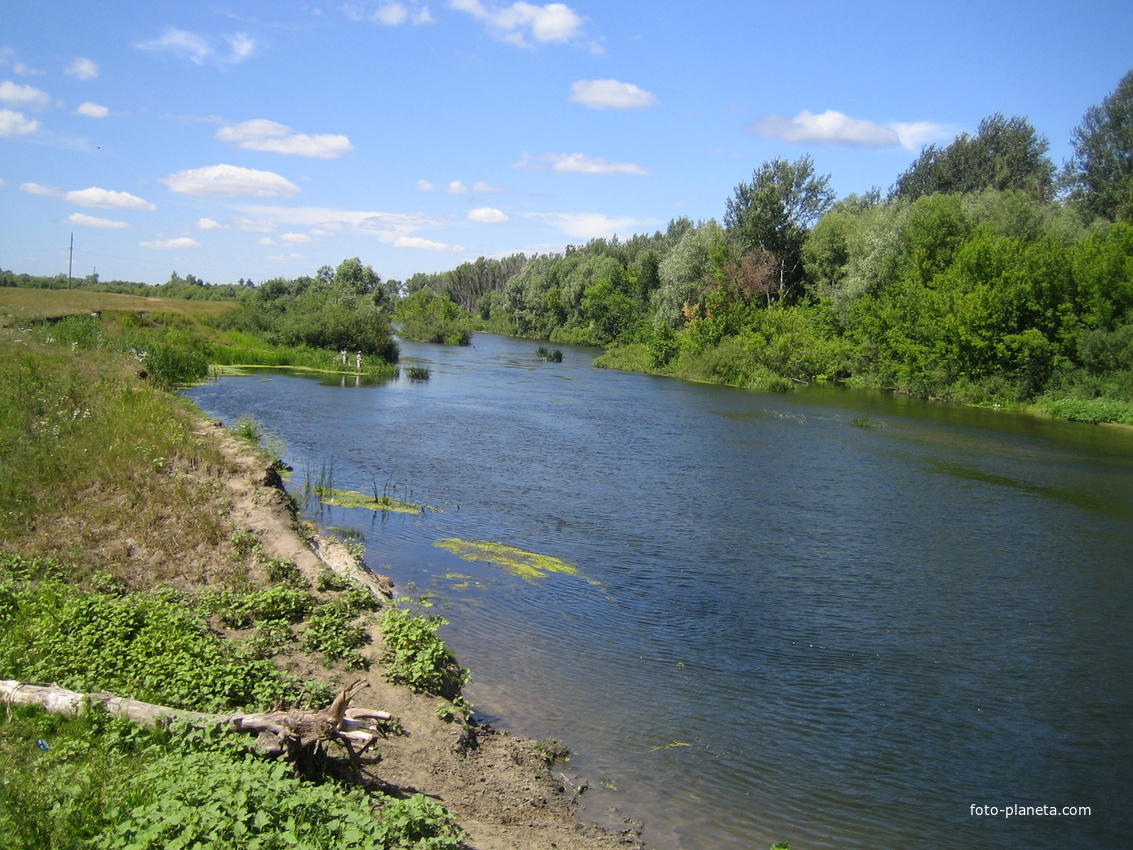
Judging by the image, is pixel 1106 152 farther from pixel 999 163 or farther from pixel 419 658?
pixel 419 658

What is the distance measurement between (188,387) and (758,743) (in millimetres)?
30998

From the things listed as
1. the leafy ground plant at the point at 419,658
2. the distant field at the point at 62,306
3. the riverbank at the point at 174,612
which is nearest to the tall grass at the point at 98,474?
the riverbank at the point at 174,612

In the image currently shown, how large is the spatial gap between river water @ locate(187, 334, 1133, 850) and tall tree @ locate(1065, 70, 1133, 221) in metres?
37.1

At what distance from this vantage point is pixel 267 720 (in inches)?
226

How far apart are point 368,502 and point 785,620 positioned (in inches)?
349

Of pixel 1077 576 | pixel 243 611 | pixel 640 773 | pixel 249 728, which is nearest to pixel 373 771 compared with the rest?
pixel 249 728

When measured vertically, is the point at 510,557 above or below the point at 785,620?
above

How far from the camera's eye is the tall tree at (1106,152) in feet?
185

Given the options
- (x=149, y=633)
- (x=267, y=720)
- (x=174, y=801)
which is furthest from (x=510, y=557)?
(x=174, y=801)

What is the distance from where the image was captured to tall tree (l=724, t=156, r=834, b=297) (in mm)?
65312

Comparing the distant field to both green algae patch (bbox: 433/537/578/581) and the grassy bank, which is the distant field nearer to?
the grassy bank

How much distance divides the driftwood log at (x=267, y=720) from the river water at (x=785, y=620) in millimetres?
2232

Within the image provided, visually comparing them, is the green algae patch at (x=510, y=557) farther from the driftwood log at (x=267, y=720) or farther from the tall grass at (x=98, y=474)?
the driftwood log at (x=267, y=720)

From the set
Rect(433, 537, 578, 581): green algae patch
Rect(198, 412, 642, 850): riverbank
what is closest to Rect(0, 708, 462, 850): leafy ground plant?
Rect(198, 412, 642, 850): riverbank
